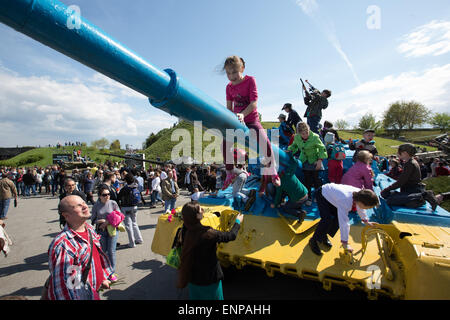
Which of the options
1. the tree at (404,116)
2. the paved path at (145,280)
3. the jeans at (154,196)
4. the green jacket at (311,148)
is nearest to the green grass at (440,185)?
the green jacket at (311,148)

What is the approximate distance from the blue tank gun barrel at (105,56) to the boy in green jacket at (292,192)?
5.85 feet

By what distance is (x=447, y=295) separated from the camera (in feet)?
6.40

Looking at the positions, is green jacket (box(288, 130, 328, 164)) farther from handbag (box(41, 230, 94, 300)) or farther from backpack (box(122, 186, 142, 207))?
backpack (box(122, 186, 142, 207))

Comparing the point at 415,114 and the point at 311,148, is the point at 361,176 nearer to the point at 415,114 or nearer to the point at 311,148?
the point at 311,148

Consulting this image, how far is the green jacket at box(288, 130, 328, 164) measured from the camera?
381 centimetres

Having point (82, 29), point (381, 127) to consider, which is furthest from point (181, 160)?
point (381, 127)

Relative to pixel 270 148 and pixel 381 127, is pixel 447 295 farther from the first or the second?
pixel 381 127

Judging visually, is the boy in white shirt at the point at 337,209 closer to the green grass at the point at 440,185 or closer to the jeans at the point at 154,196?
the green grass at the point at 440,185

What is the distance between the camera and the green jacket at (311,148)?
3809 mm

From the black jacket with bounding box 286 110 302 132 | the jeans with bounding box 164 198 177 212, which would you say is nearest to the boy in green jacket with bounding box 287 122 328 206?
the black jacket with bounding box 286 110 302 132

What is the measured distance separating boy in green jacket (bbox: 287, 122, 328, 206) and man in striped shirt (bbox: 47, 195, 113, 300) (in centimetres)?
290

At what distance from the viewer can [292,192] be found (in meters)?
3.31

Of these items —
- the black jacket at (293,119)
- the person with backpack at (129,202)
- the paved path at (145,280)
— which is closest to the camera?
the paved path at (145,280)

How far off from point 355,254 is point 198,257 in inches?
67.7
